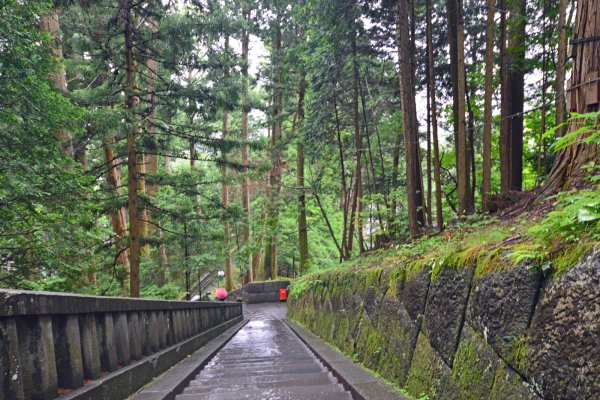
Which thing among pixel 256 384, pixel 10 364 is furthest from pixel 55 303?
pixel 256 384

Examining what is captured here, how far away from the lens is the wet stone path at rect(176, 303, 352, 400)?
381 centimetres

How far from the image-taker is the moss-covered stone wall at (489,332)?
68.7 inches

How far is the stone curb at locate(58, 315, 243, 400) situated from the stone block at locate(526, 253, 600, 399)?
107 inches

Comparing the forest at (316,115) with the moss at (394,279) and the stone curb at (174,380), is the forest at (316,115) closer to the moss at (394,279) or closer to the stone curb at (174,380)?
the moss at (394,279)

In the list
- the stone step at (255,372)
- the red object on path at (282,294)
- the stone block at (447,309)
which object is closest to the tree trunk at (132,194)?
the stone step at (255,372)

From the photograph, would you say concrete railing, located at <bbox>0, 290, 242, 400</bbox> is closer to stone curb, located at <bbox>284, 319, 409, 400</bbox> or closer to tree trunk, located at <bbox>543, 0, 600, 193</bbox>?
stone curb, located at <bbox>284, 319, 409, 400</bbox>

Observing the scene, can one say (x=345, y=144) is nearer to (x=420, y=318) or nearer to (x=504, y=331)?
(x=420, y=318)

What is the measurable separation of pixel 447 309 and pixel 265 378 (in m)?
2.56

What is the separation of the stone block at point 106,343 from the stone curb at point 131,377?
93mm

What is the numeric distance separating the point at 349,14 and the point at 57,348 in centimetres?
893

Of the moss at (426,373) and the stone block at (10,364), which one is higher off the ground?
the stone block at (10,364)

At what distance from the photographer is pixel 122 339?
3779mm

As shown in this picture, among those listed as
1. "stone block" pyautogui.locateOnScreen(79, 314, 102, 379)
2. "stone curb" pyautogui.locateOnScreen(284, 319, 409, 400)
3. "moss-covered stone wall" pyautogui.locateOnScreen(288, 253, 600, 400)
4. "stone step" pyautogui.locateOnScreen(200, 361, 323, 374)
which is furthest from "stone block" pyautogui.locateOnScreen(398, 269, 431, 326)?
"stone block" pyautogui.locateOnScreen(79, 314, 102, 379)

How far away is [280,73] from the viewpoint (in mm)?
19938
